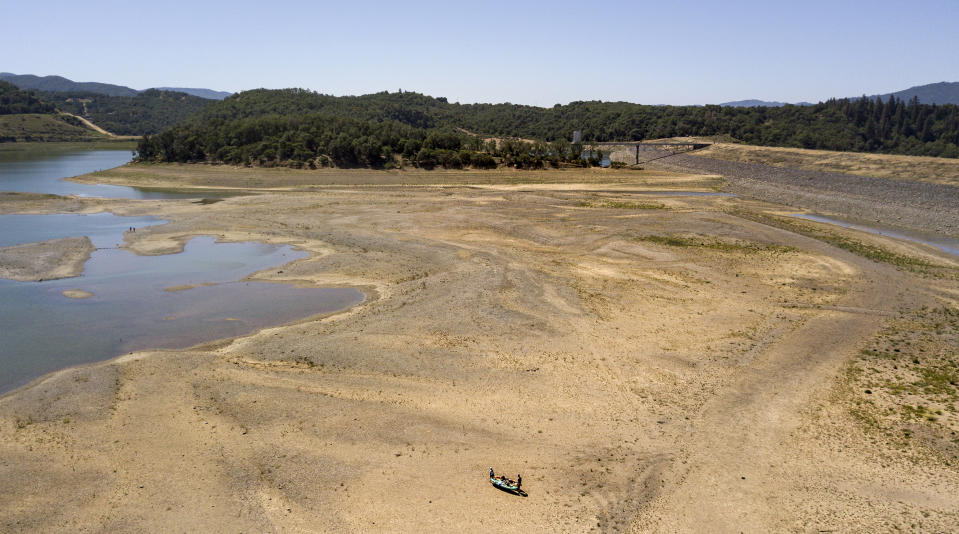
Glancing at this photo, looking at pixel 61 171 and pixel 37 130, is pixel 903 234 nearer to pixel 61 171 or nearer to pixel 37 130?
pixel 61 171

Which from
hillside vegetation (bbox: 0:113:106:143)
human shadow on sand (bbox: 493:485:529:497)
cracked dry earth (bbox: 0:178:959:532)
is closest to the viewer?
cracked dry earth (bbox: 0:178:959:532)

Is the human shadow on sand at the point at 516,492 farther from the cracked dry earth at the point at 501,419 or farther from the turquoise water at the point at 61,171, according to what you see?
the turquoise water at the point at 61,171

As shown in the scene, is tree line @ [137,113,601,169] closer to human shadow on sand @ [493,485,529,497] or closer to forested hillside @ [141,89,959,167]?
forested hillside @ [141,89,959,167]

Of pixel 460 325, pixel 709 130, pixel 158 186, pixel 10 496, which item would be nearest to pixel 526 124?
pixel 709 130

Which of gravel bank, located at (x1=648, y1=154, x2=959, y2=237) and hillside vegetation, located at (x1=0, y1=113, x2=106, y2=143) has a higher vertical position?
hillside vegetation, located at (x1=0, y1=113, x2=106, y2=143)

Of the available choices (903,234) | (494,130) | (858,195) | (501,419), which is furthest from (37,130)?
(903,234)

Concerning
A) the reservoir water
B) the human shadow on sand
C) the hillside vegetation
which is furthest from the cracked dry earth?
the hillside vegetation
